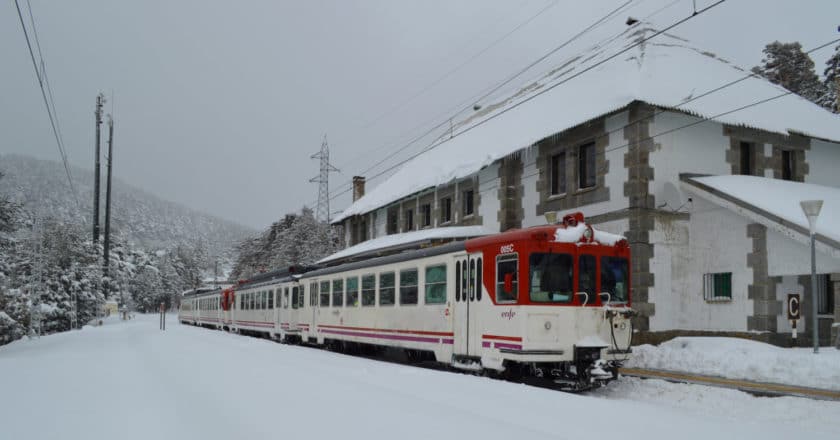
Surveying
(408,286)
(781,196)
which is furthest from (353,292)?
(781,196)

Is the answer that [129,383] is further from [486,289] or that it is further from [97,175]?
[97,175]

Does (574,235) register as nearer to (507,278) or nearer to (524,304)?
(507,278)

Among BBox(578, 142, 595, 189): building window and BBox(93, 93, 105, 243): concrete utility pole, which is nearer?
BBox(578, 142, 595, 189): building window

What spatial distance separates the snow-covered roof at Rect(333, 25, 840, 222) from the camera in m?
17.9

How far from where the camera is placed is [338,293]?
2011 cm

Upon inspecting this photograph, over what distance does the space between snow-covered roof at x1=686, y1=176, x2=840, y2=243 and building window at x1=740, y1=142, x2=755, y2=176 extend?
2.12 feet

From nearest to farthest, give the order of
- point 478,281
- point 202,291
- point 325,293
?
1. point 478,281
2. point 325,293
3. point 202,291

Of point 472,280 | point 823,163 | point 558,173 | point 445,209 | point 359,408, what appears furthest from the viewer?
point 445,209

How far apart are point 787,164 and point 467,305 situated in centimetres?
1308

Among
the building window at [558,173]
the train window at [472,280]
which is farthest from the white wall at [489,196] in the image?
the train window at [472,280]

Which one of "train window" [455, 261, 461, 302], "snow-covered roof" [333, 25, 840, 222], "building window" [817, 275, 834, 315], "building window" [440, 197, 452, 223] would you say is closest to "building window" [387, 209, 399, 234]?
"building window" [440, 197, 452, 223]

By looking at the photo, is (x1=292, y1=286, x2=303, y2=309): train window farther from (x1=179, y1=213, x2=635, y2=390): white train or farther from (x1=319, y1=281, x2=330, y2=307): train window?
(x1=179, y1=213, x2=635, y2=390): white train

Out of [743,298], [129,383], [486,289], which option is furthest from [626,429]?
[743,298]

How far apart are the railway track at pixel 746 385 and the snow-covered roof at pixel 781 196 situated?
4.90 meters
